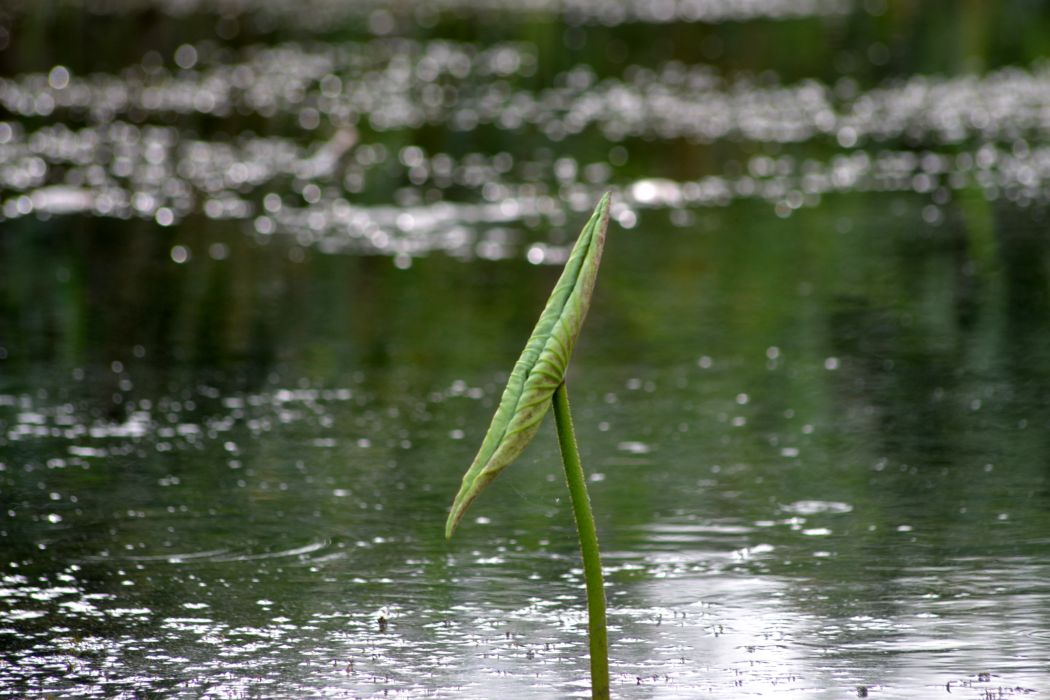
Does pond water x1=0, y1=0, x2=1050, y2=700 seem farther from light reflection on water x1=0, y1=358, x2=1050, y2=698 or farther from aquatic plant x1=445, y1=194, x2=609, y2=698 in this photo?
aquatic plant x1=445, y1=194, x2=609, y2=698

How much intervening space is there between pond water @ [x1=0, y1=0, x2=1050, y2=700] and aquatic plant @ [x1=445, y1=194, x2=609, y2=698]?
2.32 ft

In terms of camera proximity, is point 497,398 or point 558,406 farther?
point 497,398

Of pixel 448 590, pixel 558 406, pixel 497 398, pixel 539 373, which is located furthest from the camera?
pixel 497 398

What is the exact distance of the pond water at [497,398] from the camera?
20.7ft

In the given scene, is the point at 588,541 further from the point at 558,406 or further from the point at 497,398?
the point at 497,398

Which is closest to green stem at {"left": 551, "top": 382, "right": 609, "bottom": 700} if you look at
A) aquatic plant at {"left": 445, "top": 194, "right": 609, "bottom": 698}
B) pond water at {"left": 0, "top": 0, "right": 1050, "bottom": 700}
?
aquatic plant at {"left": 445, "top": 194, "right": 609, "bottom": 698}

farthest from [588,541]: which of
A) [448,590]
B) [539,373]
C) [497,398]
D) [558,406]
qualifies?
[497,398]

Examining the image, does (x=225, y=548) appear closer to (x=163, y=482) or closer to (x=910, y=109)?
(x=163, y=482)

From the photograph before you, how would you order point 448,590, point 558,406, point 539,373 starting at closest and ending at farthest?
point 539,373 < point 558,406 < point 448,590

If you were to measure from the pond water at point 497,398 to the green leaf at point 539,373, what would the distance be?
1.15 meters

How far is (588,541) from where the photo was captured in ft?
16.5

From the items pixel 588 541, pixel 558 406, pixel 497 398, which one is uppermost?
pixel 497 398

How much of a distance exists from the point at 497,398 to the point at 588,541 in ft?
17.2

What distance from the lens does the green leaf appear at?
4.80 m
